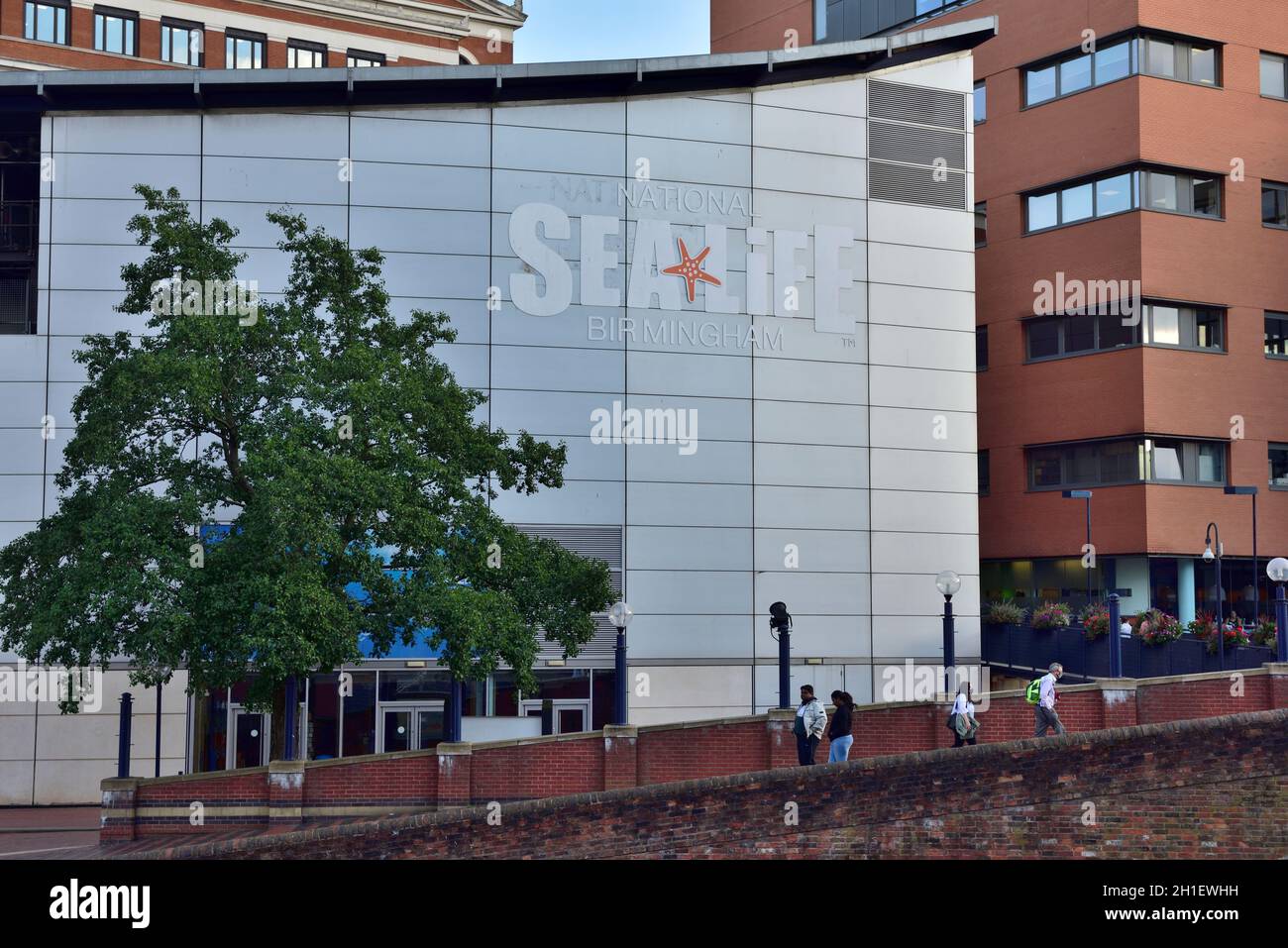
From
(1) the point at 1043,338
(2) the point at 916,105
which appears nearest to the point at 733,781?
(2) the point at 916,105

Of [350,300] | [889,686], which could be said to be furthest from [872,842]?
[889,686]

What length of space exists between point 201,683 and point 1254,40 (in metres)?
34.8

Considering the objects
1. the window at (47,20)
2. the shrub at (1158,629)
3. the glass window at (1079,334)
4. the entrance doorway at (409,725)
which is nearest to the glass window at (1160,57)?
the glass window at (1079,334)

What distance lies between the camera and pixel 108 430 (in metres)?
25.5

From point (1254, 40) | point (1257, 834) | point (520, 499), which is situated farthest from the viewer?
point (1254, 40)

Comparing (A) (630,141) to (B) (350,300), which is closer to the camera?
(B) (350,300)

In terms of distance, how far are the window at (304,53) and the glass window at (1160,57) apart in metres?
30.8

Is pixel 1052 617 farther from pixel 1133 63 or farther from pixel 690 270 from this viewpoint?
pixel 1133 63

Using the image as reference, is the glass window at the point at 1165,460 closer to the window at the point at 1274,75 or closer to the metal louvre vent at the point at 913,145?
the metal louvre vent at the point at 913,145

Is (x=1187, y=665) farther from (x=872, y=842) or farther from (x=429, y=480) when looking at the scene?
(x=429, y=480)

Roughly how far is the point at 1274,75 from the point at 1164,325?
A: 865cm

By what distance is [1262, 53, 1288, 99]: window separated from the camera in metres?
44.4

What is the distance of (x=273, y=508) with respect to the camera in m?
23.9

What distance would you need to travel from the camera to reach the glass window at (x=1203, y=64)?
43.4 meters
